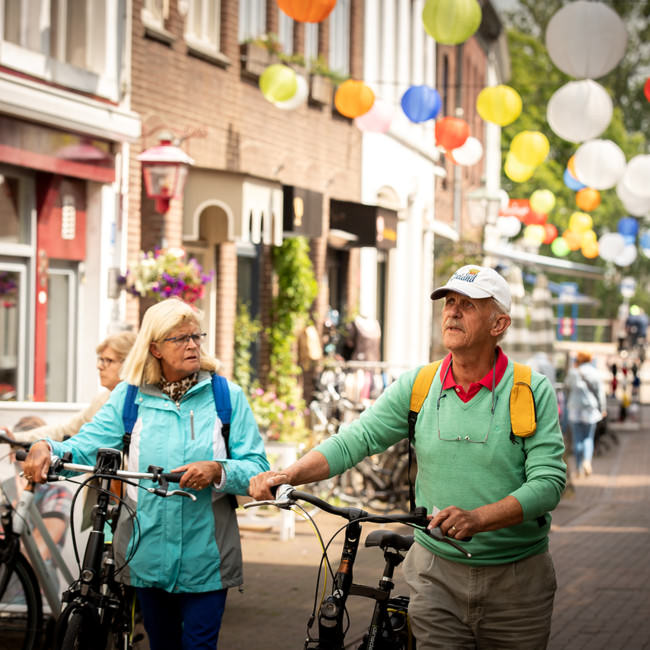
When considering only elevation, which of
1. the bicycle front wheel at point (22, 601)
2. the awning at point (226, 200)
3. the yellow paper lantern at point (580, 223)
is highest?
the yellow paper lantern at point (580, 223)

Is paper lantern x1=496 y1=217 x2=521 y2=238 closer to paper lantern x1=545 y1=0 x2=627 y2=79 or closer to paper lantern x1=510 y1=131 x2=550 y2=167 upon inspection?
paper lantern x1=510 y1=131 x2=550 y2=167

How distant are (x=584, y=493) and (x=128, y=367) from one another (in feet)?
37.6

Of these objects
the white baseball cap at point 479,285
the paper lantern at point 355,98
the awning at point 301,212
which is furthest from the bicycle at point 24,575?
the awning at point 301,212

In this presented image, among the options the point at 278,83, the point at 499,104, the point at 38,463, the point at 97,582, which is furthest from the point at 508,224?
the point at 38,463

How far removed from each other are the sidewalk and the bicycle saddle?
292 mm

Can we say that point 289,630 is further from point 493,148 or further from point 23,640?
point 493,148

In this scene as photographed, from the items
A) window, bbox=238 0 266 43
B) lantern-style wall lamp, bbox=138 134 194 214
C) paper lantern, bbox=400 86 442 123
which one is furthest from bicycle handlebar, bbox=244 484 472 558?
window, bbox=238 0 266 43

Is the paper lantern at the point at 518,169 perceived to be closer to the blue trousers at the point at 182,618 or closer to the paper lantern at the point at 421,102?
the paper lantern at the point at 421,102

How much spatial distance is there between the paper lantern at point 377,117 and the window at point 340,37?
4.91 meters

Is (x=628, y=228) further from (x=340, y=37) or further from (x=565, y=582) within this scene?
(x=565, y=582)

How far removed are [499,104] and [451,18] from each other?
2962 mm

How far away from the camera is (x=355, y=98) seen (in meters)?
13.5

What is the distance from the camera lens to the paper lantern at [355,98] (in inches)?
532

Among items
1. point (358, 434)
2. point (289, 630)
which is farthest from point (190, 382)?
point (289, 630)
